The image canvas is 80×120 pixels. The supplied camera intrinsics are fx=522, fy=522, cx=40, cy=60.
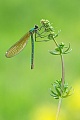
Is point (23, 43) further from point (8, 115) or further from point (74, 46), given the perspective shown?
point (74, 46)

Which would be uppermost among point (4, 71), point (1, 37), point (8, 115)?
point (1, 37)

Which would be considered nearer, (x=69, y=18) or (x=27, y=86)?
(x=27, y=86)

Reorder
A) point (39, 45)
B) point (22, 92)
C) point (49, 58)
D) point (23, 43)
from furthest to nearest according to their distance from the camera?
1. point (39, 45)
2. point (49, 58)
3. point (22, 92)
4. point (23, 43)

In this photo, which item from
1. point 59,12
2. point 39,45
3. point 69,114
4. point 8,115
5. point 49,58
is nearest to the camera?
point 69,114

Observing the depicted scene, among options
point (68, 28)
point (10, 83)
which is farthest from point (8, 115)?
point (68, 28)

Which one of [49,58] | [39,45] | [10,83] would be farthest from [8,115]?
[39,45]

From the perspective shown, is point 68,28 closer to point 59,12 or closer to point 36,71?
point 59,12

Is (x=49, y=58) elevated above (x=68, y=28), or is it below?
below
